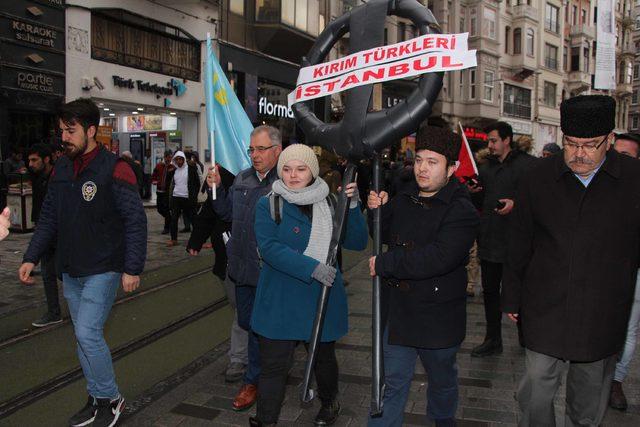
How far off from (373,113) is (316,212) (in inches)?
25.5

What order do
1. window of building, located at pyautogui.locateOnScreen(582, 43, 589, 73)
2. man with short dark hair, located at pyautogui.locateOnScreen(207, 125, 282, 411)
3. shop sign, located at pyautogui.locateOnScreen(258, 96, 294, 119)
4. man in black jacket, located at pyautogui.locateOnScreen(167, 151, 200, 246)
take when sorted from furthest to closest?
window of building, located at pyautogui.locateOnScreen(582, 43, 589, 73), shop sign, located at pyautogui.locateOnScreen(258, 96, 294, 119), man in black jacket, located at pyautogui.locateOnScreen(167, 151, 200, 246), man with short dark hair, located at pyautogui.locateOnScreen(207, 125, 282, 411)

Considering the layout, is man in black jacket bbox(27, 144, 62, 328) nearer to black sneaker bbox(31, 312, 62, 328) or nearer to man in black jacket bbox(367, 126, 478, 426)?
black sneaker bbox(31, 312, 62, 328)

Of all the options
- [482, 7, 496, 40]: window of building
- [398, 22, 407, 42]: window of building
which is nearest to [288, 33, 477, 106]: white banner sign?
[398, 22, 407, 42]: window of building

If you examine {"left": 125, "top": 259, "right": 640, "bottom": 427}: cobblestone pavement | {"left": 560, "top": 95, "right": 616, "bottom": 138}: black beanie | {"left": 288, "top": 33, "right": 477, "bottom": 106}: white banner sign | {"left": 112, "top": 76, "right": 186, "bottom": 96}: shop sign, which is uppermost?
{"left": 112, "top": 76, "right": 186, "bottom": 96}: shop sign

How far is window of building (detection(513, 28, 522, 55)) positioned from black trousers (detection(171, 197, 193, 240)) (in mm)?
33605

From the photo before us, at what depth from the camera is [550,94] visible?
144ft

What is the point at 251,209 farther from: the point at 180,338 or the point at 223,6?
the point at 223,6

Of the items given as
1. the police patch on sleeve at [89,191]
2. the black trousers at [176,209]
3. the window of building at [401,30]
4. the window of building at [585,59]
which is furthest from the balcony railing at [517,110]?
the police patch on sleeve at [89,191]

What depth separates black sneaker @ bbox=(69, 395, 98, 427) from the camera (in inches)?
140

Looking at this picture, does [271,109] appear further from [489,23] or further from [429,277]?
[429,277]

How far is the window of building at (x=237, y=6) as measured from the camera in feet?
67.8

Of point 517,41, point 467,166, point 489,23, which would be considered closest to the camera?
point 467,166

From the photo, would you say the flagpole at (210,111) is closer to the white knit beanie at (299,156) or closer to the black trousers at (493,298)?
the white knit beanie at (299,156)

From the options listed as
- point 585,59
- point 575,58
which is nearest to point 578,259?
point 575,58
